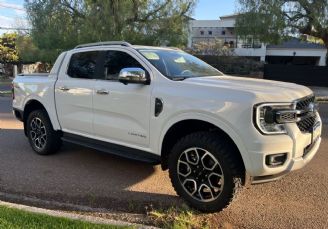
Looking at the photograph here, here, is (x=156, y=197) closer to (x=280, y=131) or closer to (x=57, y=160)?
(x=280, y=131)

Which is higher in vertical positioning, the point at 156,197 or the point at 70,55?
the point at 70,55

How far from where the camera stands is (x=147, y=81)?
5.11 metres

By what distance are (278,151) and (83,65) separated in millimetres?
3412

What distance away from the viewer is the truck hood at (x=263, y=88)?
13.9 ft

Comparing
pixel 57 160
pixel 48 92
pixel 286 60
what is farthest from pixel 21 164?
pixel 286 60

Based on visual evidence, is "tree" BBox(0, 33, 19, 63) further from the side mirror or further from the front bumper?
the front bumper

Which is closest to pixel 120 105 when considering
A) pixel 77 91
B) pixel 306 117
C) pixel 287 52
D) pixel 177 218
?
pixel 77 91

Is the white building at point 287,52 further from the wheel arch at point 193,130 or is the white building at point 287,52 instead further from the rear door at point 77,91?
the wheel arch at point 193,130

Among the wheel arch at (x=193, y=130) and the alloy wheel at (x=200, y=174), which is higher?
the wheel arch at (x=193, y=130)

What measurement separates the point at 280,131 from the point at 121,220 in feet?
6.10

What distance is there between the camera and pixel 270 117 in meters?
4.17

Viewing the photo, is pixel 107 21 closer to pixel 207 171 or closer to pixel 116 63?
pixel 116 63

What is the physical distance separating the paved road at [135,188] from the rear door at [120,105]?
632 millimetres

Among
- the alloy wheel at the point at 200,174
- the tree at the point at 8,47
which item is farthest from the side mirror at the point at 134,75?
the tree at the point at 8,47
